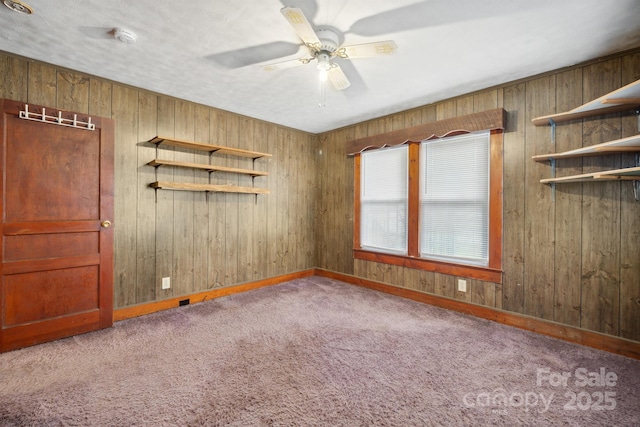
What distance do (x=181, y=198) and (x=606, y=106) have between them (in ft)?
13.7

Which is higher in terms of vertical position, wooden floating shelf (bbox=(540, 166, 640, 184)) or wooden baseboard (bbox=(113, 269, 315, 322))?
wooden floating shelf (bbox=(540, 166, 640, 184))

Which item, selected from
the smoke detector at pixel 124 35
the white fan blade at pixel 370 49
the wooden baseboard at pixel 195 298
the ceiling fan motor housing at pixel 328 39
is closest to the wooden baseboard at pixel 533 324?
the wooden baseboard at pixel 195 298

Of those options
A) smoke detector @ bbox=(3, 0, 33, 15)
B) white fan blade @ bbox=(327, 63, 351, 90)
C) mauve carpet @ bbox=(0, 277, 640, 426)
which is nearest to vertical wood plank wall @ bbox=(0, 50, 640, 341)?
mauve carpet @ bbox=(0, 277, 640, 426)

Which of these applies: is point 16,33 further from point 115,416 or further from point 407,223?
point 407,223

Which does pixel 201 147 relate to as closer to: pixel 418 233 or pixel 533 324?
pixel 418 233

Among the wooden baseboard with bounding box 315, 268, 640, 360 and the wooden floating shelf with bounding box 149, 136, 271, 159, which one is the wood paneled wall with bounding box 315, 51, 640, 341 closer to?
the wooden baseboard with bounding box 315, 268, 640, 360

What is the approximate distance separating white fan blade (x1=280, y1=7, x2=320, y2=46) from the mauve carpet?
229cm

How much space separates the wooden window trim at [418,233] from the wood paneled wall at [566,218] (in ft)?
0.24

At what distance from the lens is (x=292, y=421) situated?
5.33ft

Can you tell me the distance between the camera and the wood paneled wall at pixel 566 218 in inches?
95.3

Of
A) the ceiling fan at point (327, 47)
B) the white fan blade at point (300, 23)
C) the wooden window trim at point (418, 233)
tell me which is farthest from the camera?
the wooden window trim at point (418, 233)

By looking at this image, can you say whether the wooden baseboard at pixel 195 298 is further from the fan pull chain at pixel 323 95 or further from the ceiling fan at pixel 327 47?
the ceiling fan at pixel 327 47

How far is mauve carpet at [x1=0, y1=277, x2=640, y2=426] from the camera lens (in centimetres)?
168

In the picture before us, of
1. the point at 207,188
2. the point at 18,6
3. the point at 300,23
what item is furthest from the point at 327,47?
the point at 207,188
